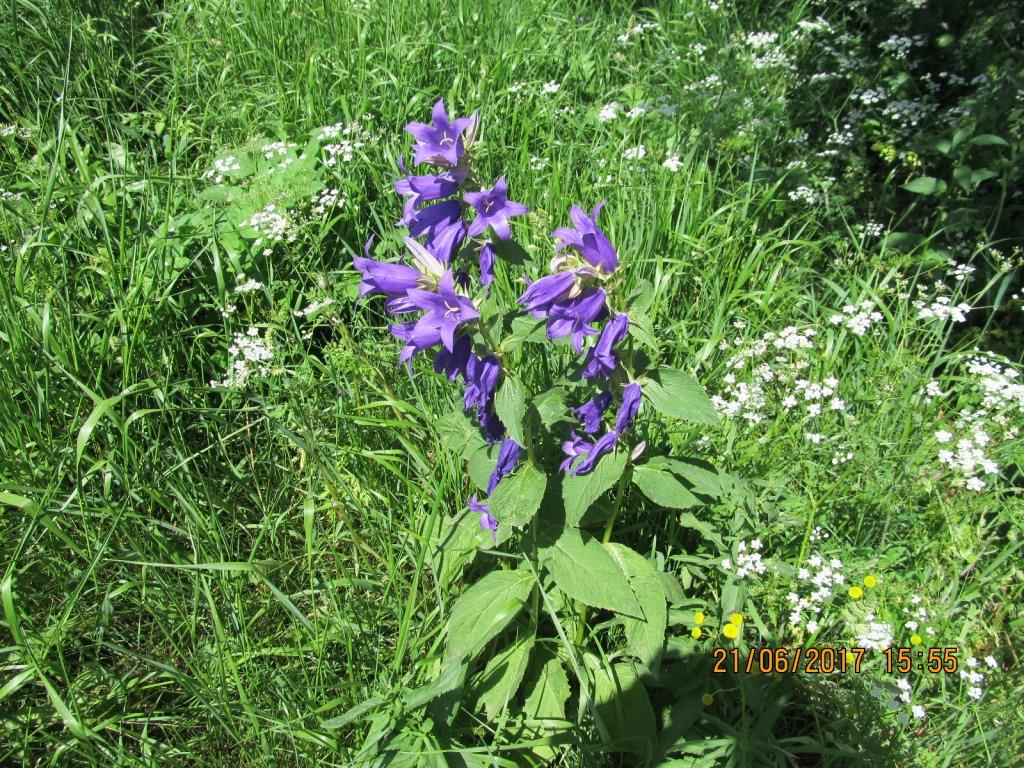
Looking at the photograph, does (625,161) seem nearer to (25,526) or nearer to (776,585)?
(776,585)

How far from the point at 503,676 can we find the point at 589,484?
0.54 metres

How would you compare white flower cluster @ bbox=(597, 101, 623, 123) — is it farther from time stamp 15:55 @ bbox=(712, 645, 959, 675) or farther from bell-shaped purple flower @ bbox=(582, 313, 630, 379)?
time stamp 15:55 @ bbox=(712, 645, 959, 675)

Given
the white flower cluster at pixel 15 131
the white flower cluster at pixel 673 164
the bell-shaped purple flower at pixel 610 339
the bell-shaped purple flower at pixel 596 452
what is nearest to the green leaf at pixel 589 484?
the bell-shaped purple flower at pixel 596 452

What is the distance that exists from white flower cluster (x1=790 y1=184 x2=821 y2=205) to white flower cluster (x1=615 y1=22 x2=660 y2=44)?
121cm

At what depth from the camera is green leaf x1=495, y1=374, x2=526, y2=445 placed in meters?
1.46

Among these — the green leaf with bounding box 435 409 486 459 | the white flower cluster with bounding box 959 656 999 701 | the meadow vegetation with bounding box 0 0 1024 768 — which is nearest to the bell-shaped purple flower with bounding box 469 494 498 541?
the meadow vegetation with bounding box 0 0 1024 768

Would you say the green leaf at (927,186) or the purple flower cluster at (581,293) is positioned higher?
the purple flower cluster at (581,293)

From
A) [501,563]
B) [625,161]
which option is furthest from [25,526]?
[625,161]

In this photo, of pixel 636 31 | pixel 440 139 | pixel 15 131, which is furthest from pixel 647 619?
pixel 636 31

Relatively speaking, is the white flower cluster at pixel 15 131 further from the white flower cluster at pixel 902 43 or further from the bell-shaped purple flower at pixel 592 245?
the white flower cluster at pixel 902 43

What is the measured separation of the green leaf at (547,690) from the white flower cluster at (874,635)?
27.4 inches

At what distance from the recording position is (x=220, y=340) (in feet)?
8.70

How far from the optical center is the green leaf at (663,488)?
1636mm

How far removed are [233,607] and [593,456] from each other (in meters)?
1.05
